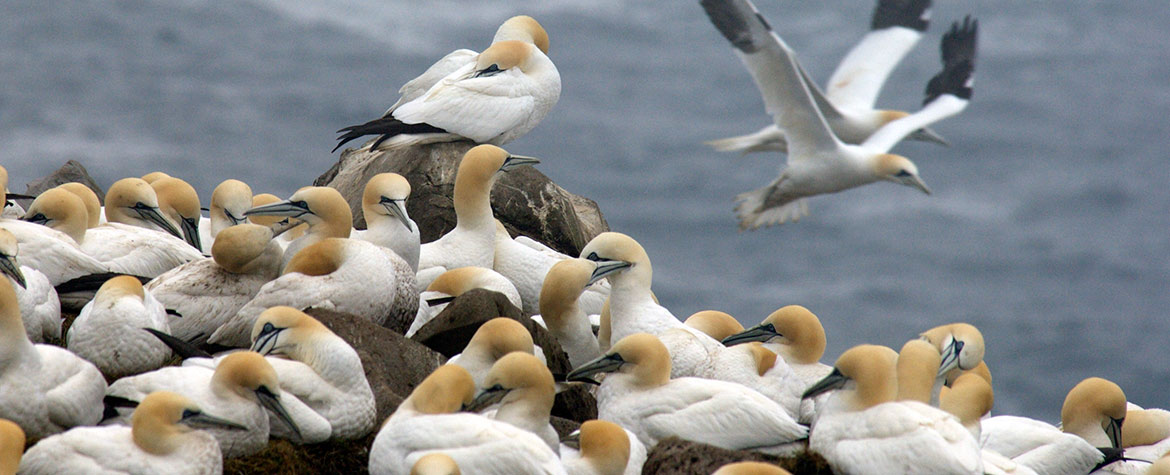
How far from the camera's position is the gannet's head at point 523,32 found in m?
11.4

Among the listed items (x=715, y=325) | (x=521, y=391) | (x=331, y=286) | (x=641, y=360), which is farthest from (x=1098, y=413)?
(x=331, y=286)

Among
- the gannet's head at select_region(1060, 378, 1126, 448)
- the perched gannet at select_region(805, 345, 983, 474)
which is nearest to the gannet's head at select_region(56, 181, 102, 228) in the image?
the perched gannet at select_region(805, 345, 983, 474)

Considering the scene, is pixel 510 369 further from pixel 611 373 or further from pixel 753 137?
pixel 753 137

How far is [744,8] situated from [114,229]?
13.0 ft

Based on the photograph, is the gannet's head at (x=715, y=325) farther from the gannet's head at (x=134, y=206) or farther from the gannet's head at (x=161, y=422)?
the gannet's head at (x=161, y=422)

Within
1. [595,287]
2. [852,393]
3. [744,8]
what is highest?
[744,8]

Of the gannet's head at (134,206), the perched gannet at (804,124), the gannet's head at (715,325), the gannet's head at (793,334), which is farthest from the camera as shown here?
the gannet's head at (134,206)

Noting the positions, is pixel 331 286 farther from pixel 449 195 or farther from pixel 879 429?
pixel 449 195

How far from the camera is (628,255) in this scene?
8102 mm

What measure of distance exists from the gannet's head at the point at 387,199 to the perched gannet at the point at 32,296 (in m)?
1.91

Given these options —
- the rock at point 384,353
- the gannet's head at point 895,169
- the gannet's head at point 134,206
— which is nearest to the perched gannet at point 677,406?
the rock at point 384,353

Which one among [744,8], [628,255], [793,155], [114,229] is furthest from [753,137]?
[114,229]

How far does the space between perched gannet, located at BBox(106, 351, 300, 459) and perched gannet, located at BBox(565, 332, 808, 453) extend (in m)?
1.57

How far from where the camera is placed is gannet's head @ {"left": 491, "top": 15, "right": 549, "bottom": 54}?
1137cm
